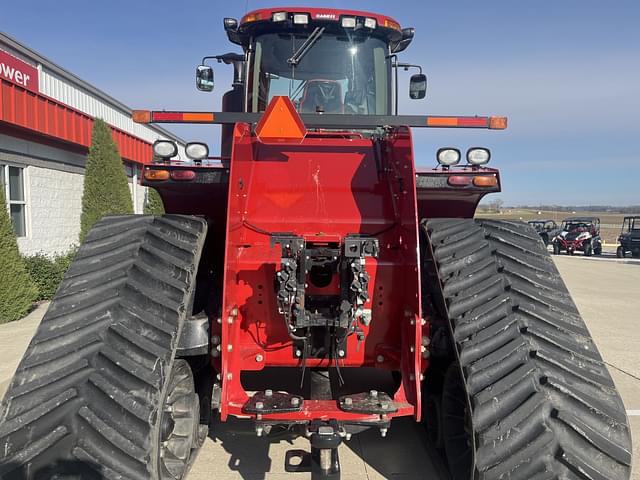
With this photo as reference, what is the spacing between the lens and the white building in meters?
9.90

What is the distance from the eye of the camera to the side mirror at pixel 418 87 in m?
5.29

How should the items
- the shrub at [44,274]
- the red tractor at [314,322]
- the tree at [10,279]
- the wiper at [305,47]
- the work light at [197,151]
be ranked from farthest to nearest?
the shrub at [44,274] → the tree at [10,279] → the wiper at [305,47] → the work light at [197,151] → the red tractor at [314,322]

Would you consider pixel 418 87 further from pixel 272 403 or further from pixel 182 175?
pixel 272 403

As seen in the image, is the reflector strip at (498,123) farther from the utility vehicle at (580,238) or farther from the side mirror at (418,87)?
the utility vehicle at (580,238)

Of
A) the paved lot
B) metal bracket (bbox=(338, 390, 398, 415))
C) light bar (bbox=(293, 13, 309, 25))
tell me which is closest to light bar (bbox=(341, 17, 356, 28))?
light bar (bbox=(293, 13, 309, 25))

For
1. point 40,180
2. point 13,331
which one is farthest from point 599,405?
point 40,180

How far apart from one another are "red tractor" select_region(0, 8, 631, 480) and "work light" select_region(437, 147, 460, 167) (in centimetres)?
1

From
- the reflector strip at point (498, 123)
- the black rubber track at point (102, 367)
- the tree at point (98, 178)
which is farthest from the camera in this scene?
the tree at point (98, 178)

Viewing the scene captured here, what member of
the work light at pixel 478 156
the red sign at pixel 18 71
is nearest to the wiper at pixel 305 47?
the work light at pixel 478 156

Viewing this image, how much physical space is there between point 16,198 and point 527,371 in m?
10.9

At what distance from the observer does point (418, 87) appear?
5359 millimetres

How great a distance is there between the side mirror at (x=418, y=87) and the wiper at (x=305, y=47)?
1.22 meters

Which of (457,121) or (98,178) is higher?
(98,178)

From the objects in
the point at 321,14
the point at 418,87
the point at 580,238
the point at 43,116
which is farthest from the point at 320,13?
the point at 580,238
